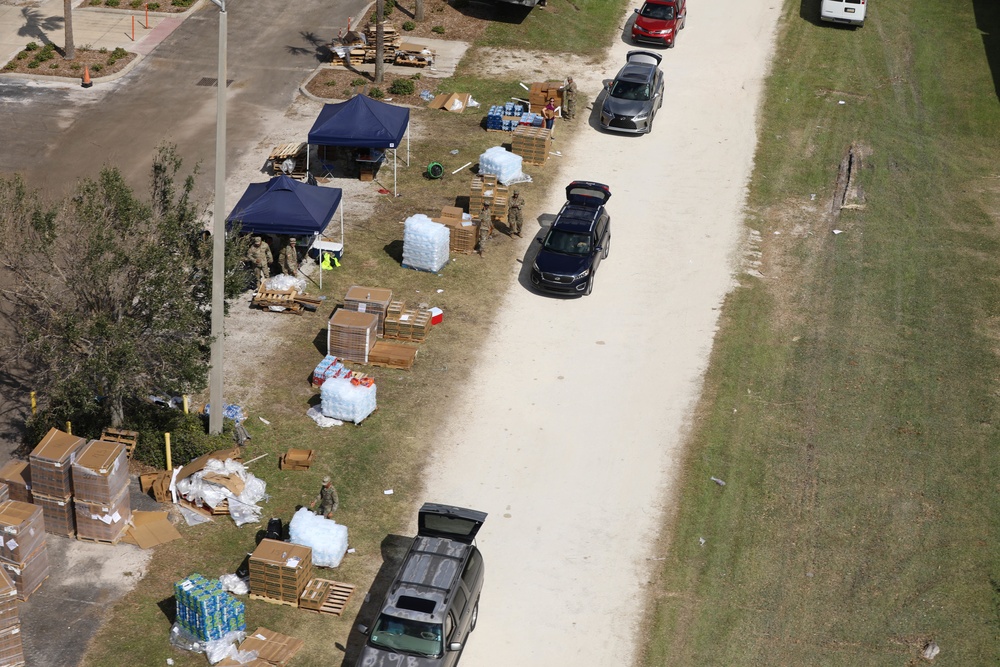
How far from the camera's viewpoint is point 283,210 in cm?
2809

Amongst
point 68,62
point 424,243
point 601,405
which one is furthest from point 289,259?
point 68,62

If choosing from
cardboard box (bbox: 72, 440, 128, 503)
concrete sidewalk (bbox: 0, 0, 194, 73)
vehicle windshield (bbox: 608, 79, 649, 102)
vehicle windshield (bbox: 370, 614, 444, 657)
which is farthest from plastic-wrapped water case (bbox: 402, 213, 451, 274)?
concrete sidewalk (bbox: 0, 0, 194, 73)

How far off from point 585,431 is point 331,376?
5.73 m

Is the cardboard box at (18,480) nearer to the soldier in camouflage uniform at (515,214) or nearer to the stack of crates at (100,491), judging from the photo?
the stack of crates at (100,491)

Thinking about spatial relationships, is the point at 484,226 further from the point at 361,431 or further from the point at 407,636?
the point at 407,636

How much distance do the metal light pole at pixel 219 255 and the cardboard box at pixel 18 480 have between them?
3610 mm

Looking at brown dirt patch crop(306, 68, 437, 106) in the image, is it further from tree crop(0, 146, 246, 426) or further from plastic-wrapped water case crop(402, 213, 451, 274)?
tree crop(0, 146, 246, 426)

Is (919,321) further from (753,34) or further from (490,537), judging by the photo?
(753,34)

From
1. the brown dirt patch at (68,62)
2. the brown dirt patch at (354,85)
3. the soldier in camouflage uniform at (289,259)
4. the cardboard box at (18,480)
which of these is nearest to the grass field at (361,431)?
the soldier in camouflage uniform at (289,259)

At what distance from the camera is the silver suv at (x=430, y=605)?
1783cm

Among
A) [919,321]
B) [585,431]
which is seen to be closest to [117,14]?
[585,431]

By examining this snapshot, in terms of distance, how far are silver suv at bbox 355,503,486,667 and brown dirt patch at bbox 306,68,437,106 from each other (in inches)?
871

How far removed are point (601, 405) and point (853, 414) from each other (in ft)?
19.0

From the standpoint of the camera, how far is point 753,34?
152ft
